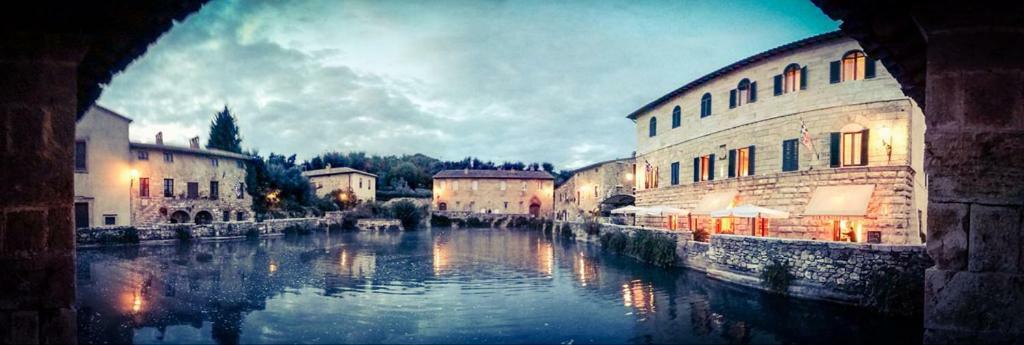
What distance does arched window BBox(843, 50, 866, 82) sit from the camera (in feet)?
52.2

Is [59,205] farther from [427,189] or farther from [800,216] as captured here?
[427,189]

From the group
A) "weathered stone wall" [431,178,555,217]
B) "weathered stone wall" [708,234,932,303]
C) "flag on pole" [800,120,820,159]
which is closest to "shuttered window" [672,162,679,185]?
"flag on pole" [800,120,820,159]

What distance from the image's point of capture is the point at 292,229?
33750 millimetres

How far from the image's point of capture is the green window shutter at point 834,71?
1642 cm

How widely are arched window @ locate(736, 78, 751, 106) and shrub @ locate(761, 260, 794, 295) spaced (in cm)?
894

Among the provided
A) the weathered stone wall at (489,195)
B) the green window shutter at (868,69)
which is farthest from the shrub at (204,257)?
the weathered stone wall at (489,195)

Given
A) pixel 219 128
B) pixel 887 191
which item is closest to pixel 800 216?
pixel 887 191

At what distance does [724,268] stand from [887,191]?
19.8 ft

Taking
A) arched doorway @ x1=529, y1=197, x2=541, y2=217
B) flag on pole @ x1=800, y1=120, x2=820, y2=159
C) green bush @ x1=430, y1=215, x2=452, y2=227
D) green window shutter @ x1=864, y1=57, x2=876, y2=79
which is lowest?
green bush @ x1=430, y1=215, x2=452, y2=227

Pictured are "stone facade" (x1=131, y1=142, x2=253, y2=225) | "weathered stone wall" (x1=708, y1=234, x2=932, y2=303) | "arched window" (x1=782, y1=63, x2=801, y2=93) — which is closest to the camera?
"weathered stone wall" (x1=708, y1=234, x2=932, y2=303)

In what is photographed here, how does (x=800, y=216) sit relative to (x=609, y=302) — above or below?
above

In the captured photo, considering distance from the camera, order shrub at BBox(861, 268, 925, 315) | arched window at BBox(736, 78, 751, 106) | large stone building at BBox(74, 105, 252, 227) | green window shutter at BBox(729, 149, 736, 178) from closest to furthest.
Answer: shrub at BBox(861, 268, 925, 315)
arched window at BBox(736, 78, 751, 106)
green window shutter at BBox(729, 149, 736, 178)
large stone building at BBox(74, 105, 252, 227)

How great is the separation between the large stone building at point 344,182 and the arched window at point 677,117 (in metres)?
35.8

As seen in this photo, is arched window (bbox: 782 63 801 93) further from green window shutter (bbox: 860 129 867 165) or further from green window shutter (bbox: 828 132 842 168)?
green window shutter (bbox: 860 129 867 165)
